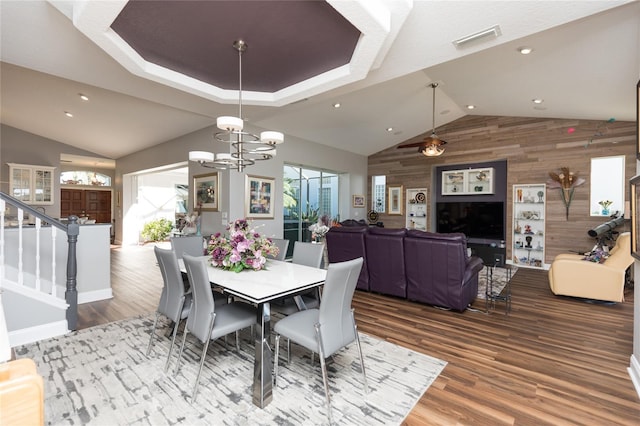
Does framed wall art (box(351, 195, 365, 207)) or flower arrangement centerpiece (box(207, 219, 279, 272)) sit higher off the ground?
framed wall art (box(351, 195, 365, 207))

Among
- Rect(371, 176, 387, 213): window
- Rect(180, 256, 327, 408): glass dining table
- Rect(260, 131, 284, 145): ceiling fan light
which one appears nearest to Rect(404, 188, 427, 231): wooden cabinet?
Rect(371, 176, 387, 213): window

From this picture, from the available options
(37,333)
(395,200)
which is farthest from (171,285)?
(395,200)

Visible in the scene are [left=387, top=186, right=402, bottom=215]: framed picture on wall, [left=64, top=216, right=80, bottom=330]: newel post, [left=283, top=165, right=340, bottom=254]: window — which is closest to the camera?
[left=64, top=216, right=80, bottom=330]: newel post

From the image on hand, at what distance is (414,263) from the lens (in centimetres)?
374

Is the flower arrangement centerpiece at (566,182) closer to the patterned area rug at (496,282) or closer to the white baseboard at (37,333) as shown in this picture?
the patterned area rug at (496,282)

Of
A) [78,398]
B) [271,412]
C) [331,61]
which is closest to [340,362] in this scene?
[271,412]

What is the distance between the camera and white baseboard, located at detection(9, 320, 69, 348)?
264 cm

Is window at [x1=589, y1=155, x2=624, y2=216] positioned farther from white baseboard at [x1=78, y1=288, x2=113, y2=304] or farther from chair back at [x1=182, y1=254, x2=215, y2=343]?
white baseboard at [x1=78, y1=288, x2=113, y2=304]

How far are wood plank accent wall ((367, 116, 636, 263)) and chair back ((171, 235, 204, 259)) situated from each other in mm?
5928

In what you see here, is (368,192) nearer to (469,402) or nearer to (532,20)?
(532,20)

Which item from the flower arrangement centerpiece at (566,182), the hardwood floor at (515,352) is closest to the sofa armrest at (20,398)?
the hardwood floor at (515,352)

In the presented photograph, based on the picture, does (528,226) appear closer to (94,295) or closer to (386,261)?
(386,261)

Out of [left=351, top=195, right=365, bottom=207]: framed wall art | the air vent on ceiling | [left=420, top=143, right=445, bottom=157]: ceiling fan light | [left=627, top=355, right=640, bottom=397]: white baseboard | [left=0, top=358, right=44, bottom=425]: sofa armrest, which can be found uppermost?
the air vent on ceiling

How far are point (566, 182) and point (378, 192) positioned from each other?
426 cm
